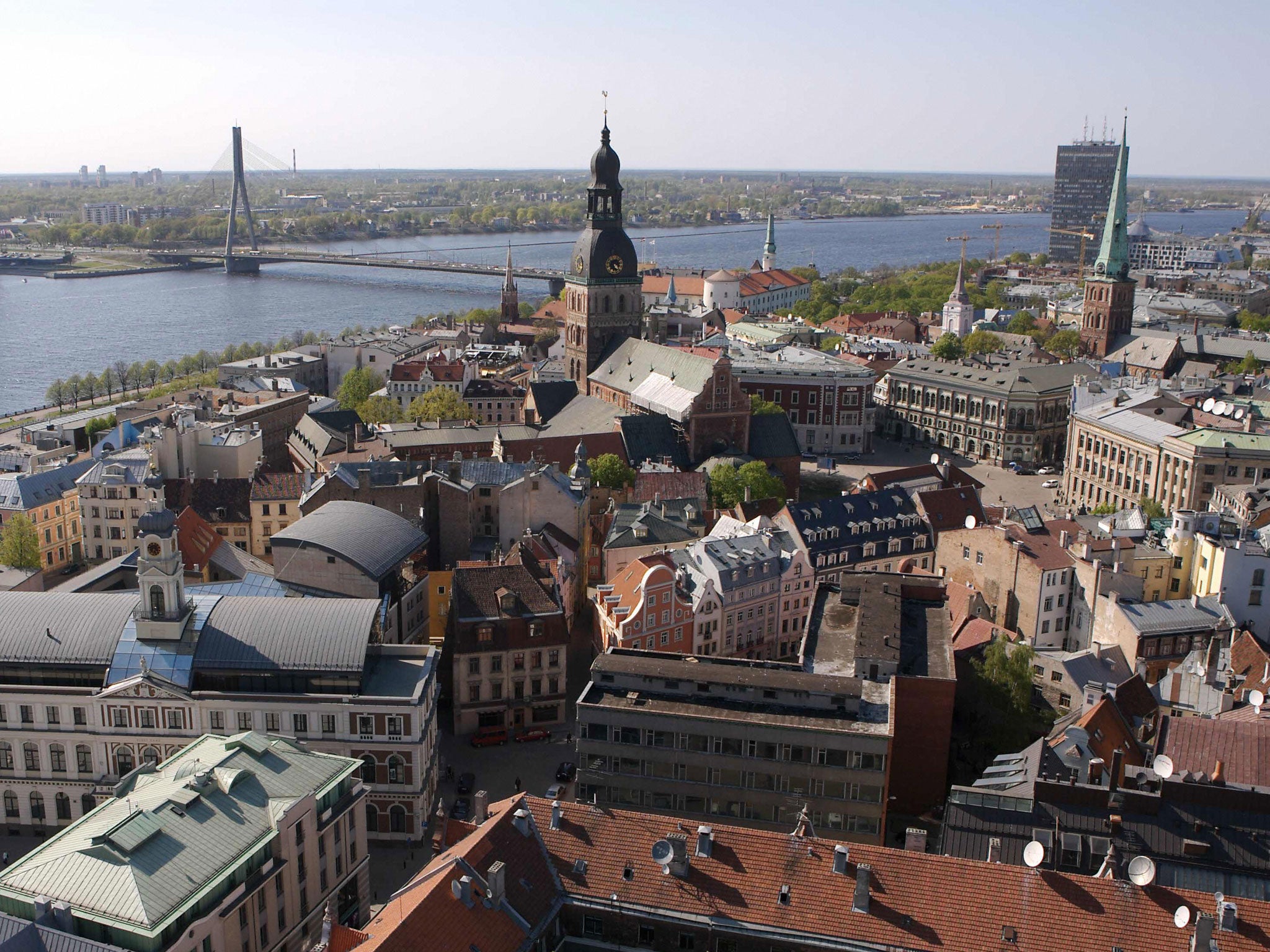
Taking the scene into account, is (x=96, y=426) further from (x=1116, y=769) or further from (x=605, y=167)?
(x=1116, y=769)

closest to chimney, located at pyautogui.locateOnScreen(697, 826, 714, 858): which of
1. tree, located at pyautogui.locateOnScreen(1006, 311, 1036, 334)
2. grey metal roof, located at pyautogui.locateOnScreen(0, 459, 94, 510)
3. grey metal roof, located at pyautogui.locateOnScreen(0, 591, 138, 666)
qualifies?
grey metal roof, located at pyautogui.locateOnScreen(0, 591, 138, 666)

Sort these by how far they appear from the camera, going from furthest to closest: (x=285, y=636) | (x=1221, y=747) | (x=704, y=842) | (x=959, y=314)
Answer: (x=959, y=314), (x=285, y=636), (x=1221, y=747), (x=704, y=842)

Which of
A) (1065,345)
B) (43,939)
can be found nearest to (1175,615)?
(43,939)

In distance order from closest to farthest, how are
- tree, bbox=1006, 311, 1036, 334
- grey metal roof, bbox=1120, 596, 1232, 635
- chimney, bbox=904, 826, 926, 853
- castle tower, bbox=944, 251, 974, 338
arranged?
chimney, bbox=904, 826, 926, 853 → grey metal roof, bbox=1120, 596, 1232, 635 → castle tower, bbox=944, 251, 974, 338 → tree, bbox=1006, 311, 1036, 334

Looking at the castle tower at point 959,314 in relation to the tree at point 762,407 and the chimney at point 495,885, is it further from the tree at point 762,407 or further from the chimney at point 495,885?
the chimney at point 495,885

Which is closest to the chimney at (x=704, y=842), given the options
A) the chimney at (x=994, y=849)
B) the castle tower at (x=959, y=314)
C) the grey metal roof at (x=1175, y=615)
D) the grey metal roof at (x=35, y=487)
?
the chimney at (x=994, y=849)

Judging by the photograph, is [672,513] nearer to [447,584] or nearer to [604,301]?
[447,584]

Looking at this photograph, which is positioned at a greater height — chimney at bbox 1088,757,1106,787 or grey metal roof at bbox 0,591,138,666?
grey metal roof at bbox 0,591,138,666

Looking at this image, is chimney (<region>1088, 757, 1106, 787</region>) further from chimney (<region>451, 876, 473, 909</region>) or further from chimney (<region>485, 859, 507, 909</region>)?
chimney (<region>451, 876, 473, 909</region>)
